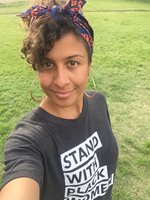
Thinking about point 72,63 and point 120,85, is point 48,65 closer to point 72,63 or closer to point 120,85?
point 72,63

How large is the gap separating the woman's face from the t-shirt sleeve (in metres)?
0.23

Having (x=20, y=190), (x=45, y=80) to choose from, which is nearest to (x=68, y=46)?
(x=45, y=80)

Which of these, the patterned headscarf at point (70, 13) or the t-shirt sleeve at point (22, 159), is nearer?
the t-shirt sleeve at point (22, 159)

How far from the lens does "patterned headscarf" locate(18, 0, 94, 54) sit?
1.59 meters

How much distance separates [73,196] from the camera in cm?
170

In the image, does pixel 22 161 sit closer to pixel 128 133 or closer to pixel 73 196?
pixel 73 196

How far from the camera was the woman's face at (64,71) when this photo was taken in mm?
1574

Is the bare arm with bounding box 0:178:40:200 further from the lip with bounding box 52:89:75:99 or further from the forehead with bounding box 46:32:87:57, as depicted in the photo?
the forehead with bounding box 46:32:87:57

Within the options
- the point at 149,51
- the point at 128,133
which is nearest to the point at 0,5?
the point at 149,51

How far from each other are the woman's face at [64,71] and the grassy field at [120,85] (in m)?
0.37

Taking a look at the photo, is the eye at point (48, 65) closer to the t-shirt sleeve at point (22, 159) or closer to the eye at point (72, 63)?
the eye at point (72, 63)

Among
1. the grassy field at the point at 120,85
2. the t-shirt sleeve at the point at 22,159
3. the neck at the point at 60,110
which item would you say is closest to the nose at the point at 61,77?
the neck at the point at 60,110

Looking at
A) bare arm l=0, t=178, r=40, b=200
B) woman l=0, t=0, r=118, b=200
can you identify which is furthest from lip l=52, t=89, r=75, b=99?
bare arm l=0, t=178, r=40, b=200

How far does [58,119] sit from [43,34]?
396 millimetres
